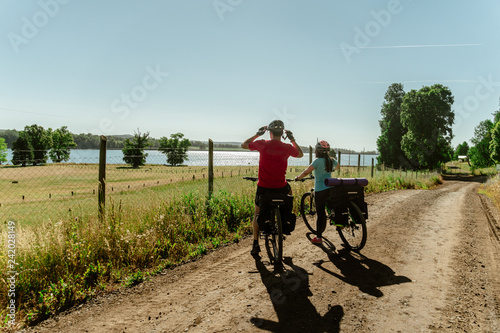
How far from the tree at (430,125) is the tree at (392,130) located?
594 centimetres

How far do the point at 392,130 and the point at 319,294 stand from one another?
55615 mm

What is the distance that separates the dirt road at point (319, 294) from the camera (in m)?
3.00

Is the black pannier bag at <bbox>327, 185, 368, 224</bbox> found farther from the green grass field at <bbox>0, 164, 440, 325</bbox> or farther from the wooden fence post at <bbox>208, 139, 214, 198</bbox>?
the wooden fence post at <bbox>208, 139, 214, 198</bbox>

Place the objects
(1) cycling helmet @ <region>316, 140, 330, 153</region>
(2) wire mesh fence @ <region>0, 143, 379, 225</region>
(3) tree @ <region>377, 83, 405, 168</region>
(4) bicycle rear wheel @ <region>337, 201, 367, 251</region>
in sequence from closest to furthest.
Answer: (4) bicycle rear wheel @ <region>337, 201, 367, 251</region>
(1) cycling helmet @ <region>316, 140, 330, 153</region>
(2) wire mesh fence @ <region>0, 143, 379, 225</region>
(3) tree @ <region>377, 83, 405, 168</region>

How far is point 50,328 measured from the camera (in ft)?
10.2

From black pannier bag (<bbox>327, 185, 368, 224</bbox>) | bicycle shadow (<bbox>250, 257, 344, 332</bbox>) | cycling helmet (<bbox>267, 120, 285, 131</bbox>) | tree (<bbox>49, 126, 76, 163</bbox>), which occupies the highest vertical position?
tree (<bbox>49, 126, 76, 163</bbox>)

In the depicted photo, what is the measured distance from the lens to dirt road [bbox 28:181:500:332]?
3004 millimetres

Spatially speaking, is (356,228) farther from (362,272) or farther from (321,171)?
(321,171)

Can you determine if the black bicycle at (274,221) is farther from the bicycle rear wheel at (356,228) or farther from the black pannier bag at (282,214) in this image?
the bicycle rear wheel at (356,228)

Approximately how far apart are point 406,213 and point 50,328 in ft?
31.6

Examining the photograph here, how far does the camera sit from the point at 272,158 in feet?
15.0

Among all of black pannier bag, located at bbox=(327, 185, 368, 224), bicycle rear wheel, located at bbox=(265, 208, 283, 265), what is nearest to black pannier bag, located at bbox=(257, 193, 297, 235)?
bicycle rear wheel, located at bbox=(265, 208, 283, 265)

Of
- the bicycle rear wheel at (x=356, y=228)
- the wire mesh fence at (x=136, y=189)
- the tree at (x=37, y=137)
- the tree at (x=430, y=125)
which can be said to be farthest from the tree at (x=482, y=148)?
the tree at (x=37, y=137)

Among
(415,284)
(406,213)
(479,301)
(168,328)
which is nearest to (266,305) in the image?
(168,328)
